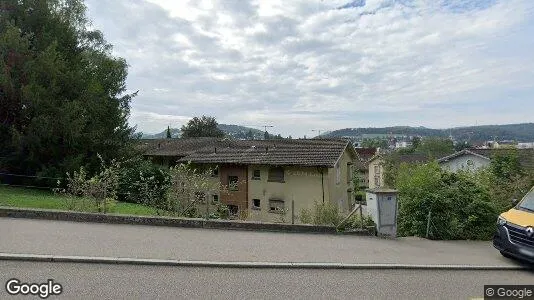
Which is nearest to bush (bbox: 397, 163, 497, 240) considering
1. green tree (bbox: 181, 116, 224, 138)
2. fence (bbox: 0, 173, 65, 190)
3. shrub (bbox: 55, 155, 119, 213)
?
shrub (bbox: 55, 155, 119, 213)

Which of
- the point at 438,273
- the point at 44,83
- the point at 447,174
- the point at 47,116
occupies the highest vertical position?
the point at 44,83

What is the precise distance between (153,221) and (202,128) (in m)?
61.3

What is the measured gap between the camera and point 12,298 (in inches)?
195

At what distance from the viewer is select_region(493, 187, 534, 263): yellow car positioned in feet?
25.8

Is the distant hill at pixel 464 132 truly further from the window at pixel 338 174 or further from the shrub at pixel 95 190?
the shrub at pixel 95 190

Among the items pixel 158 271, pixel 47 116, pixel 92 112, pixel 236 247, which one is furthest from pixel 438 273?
pixel 92 112

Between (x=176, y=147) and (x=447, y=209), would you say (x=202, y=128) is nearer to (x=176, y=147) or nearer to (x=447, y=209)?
(x=176, y=147)

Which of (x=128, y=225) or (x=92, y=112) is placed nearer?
(x=128, y=225)

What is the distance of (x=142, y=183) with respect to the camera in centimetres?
1280

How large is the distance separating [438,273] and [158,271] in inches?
206

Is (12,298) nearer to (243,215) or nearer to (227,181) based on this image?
(243,215)

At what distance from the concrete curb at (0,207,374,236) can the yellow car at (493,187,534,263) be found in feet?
10.6

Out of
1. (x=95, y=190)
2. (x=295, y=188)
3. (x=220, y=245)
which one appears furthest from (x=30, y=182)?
(x=220, y=245)

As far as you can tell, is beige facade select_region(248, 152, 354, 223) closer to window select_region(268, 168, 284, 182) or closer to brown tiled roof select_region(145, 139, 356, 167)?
window select_region(268, 168, 284, 182)
